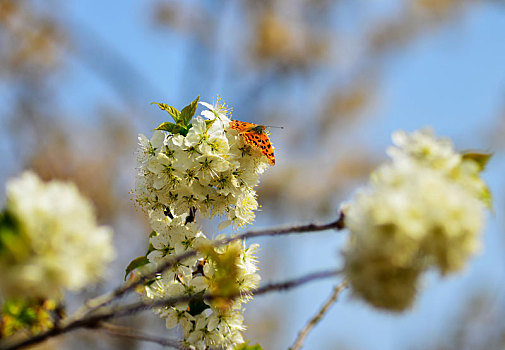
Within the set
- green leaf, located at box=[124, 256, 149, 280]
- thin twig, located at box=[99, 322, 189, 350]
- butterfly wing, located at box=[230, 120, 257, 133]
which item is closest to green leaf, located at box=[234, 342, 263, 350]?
thin twig, located at box=[99, 322, 189, 350]

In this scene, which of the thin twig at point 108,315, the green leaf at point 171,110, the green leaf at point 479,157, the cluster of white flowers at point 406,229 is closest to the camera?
the thin twig at point 108,315

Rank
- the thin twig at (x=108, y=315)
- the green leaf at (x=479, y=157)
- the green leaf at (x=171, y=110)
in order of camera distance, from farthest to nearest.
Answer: the green leaf at (x=171, y=110) → the green leaf at (x=479, y=157) → the thin twig at (x=108, y=315)

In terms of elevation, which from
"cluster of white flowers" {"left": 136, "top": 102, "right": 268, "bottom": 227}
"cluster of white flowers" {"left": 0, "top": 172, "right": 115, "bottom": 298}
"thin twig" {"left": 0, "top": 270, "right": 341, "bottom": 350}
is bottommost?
"thin twig" {"left": 0, "top": 270, "right": 341, "bottom": 350}

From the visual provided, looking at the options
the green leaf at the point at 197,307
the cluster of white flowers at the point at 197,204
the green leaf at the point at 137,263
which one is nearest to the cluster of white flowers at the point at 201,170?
the cluster of white flowers at the point at 197,204

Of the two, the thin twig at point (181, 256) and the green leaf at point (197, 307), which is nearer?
the thin twig at point (181, 256)

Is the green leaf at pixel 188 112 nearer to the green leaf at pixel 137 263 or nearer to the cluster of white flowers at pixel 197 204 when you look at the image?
the cluster of white flowers at pixel 197 204

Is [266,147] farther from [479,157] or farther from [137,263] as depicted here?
[479,157]

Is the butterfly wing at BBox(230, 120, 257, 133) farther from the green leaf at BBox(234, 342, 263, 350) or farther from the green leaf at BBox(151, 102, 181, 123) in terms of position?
the green leaf at BBox(234, 342, 263, 350)
